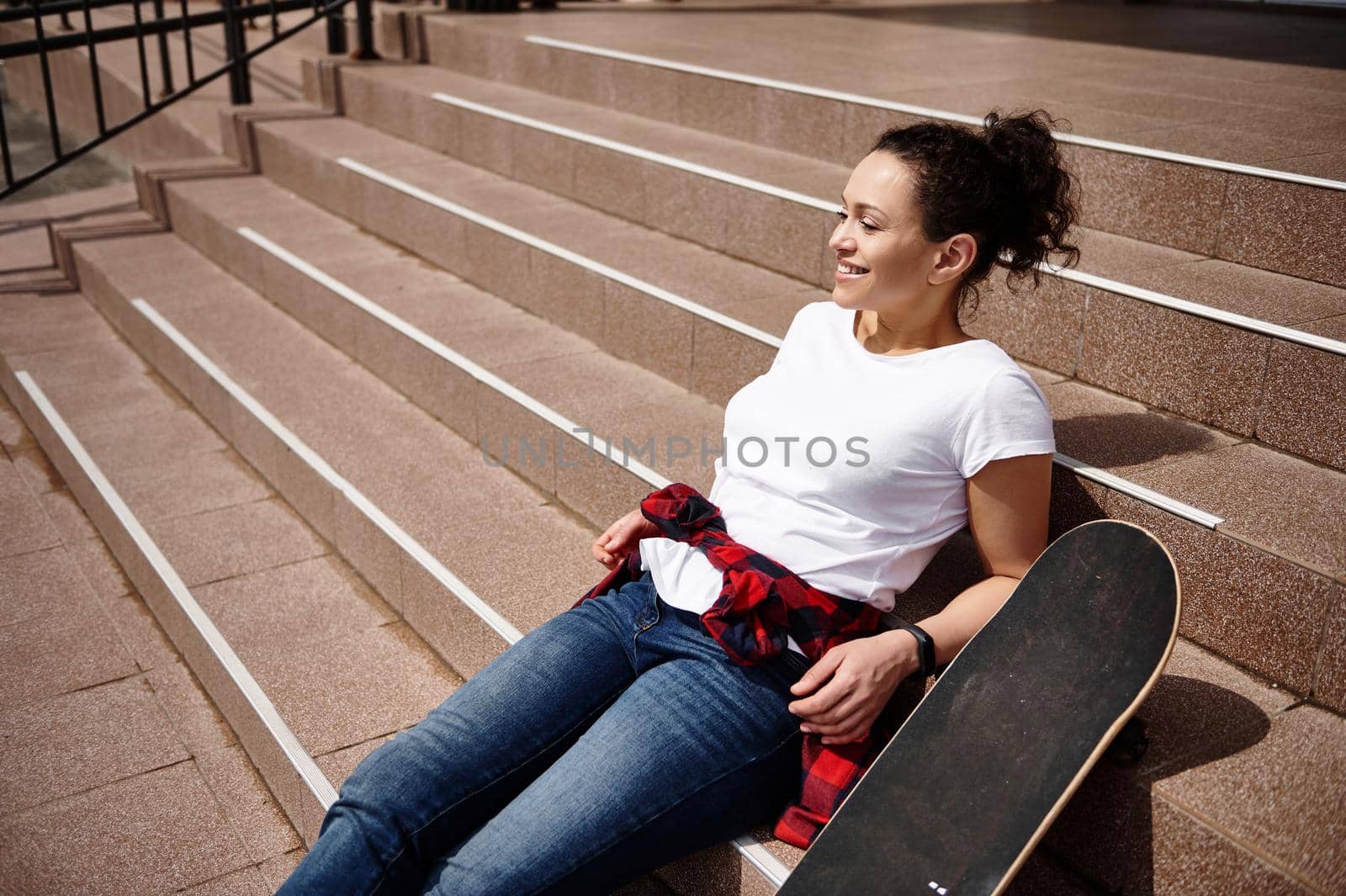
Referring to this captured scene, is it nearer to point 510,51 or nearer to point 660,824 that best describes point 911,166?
point 660,824

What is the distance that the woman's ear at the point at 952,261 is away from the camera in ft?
6.47

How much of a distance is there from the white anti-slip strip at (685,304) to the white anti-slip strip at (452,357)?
0.50 meters

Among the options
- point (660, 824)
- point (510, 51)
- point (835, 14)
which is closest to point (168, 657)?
point (660, 824)

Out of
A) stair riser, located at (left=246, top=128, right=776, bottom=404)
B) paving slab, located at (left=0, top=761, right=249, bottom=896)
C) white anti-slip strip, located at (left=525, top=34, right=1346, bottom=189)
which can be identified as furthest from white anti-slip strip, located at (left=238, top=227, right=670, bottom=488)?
white anti-slip strip, located at (left=525, top=34, right=1346, bottom=189)

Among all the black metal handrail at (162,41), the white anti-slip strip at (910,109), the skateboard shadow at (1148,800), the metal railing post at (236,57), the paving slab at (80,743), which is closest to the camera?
the skateboard shadow at (1148,800)

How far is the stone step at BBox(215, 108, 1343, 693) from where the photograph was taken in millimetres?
1993

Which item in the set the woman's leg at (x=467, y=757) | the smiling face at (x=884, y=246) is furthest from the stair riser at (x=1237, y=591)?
the woman's leg at (x=467, y=757)

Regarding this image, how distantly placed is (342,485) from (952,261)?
2043 mm

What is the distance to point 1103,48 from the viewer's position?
543 cm

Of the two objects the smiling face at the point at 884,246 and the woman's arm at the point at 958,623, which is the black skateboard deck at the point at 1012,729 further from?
the smiling face at the point at 884,246

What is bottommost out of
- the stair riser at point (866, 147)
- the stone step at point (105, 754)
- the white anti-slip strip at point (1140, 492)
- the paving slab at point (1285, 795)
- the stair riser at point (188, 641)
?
the stone step at point (105, 754)

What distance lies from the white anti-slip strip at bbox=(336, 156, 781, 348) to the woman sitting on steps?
1.08 m

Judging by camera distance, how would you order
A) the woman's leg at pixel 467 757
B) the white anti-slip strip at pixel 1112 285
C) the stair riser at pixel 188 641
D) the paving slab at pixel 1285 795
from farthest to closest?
the stair riser at pixel 188 641
the white anti-slip strip at pixel 1112 285
the woman's leg at pixel 467 757
the paving slab at pixel 1285 795

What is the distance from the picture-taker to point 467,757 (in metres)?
1.89
